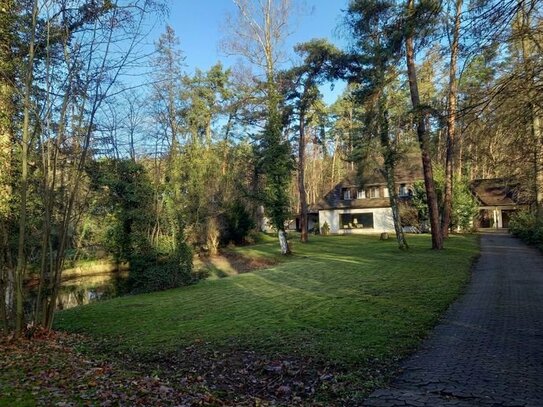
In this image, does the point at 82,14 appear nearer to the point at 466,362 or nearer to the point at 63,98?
the point at 63,98

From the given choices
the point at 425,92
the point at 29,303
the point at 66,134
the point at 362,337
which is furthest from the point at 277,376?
the point at 425,92

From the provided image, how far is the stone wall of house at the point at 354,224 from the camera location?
43.2m

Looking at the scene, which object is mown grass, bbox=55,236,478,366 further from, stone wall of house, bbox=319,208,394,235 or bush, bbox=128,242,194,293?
stone wall of house, bbox=319,208,394,235

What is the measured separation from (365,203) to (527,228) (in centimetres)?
1877

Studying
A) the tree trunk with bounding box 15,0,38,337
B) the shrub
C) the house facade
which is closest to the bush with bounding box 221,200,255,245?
the house facade

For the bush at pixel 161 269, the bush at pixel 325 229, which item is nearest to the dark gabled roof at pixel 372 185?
the bush at pixel 325 229

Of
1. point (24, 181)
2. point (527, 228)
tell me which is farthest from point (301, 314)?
point (527, 228)

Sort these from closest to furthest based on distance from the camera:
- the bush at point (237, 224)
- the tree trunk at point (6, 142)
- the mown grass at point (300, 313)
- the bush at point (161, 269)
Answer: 1. the mown grass at point (300, 313)
2. the tree trunk at point (6, 142)
3. the bush at point (161, 269)
4. the bush at point (237, 224)

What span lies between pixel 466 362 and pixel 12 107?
366 inches

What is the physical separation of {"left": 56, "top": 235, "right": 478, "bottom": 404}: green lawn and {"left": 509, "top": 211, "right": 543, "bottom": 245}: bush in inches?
298

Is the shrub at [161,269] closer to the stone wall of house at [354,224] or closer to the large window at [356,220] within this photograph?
the stone wall of house at [354,224]

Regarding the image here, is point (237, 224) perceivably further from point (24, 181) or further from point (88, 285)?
point (24, 181)

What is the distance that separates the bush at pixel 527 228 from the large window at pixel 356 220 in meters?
13.4

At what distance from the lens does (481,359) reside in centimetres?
612
